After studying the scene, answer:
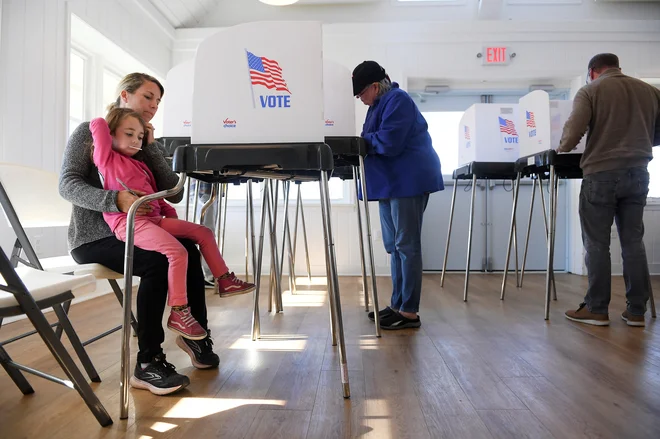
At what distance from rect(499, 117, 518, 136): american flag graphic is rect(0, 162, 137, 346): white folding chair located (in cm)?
281

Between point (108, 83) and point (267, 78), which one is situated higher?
point (108, 83)

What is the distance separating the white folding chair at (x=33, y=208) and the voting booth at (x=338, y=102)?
1.26 metres

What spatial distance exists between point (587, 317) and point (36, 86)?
3.03 m

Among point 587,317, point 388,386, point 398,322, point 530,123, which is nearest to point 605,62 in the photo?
point 530,123

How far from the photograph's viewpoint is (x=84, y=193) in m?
1.40

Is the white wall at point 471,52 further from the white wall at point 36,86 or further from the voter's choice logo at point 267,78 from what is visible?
the voter's choice logo at point 267,78

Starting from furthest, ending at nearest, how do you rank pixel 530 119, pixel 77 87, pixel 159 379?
pixel 77 87
pixel 530 119
pixel 159 379

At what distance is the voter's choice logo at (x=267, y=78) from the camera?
1303mm

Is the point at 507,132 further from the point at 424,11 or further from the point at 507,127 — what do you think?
the point at 424,11

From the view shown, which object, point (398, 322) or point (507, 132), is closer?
point (398, 322)

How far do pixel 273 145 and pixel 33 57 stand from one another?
2005 mm

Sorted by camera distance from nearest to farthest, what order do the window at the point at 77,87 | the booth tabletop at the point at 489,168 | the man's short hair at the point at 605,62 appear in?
the man's short hair at the point at 605,62
the booth tabletop at the point at 489,168
the window at the point at 77,87

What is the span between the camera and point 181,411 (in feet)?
4.05

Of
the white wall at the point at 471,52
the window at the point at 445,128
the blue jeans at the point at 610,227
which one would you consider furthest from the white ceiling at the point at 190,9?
the blue jeans at the point at 610,227
